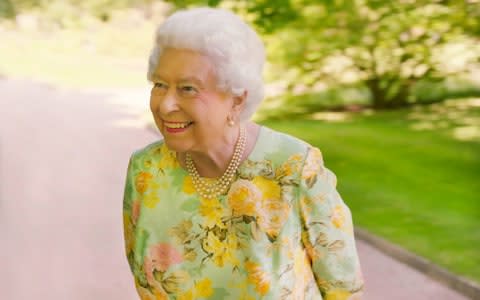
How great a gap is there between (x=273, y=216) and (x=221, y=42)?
41 centimetres

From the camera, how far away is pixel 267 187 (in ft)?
5.50

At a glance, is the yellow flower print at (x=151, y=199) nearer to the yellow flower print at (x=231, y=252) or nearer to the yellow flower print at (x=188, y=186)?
the yellow flower print at (x=188, y=186)

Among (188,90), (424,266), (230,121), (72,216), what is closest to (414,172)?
(424,266)

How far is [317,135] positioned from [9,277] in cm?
686

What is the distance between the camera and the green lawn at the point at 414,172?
237 inches

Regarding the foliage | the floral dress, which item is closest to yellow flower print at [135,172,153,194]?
the floral dress

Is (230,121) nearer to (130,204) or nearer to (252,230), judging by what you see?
(252,230)

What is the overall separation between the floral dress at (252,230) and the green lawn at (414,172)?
142 inches

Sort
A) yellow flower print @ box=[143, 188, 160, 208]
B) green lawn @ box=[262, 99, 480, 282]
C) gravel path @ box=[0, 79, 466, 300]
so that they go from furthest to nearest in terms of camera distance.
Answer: green lawn @ box=[262, 99, 480, 282]
gravel path @ box=[0, 79, 466, 300]
yellow flower print @ box=[143, 188, 160, 208]

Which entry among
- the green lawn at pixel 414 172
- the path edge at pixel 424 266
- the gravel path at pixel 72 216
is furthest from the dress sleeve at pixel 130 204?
the green lawn at pixel 414 172

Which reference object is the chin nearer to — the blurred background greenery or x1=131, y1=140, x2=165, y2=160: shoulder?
x1=131, y1=140, x2=165, y2=160: shoulder

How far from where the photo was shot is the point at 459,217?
21.9 ft

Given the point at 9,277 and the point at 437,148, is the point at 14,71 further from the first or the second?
the point at 9,277

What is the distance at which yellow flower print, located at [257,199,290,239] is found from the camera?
1655 mm
